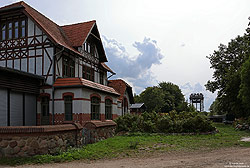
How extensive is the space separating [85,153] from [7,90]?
8766 millimetres

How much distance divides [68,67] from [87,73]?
11.0ft

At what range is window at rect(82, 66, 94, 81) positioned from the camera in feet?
78.8

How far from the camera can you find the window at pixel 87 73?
24.0m

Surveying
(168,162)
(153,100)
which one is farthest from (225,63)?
(168,162)

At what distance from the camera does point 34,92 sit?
1925 cm

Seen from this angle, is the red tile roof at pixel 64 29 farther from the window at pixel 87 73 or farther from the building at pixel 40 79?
the window at pixel 87 73

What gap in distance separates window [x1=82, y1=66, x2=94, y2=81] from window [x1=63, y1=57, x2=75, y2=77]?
1.71 meters

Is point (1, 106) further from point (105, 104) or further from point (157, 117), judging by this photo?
point (157, 117)

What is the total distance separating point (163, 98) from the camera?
226ft

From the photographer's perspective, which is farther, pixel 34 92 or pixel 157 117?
pixel 157 117

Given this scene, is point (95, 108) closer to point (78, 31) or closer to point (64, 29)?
point (78, 31)

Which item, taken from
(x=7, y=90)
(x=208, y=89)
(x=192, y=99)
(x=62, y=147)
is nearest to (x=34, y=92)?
(x=7, y=90)

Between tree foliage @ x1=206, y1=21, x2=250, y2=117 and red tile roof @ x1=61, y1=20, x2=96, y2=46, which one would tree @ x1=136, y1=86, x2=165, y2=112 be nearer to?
tree foliage @ x1=206, y1=21, x2=250, y2=117

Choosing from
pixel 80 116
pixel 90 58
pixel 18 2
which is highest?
pixel 18 2
